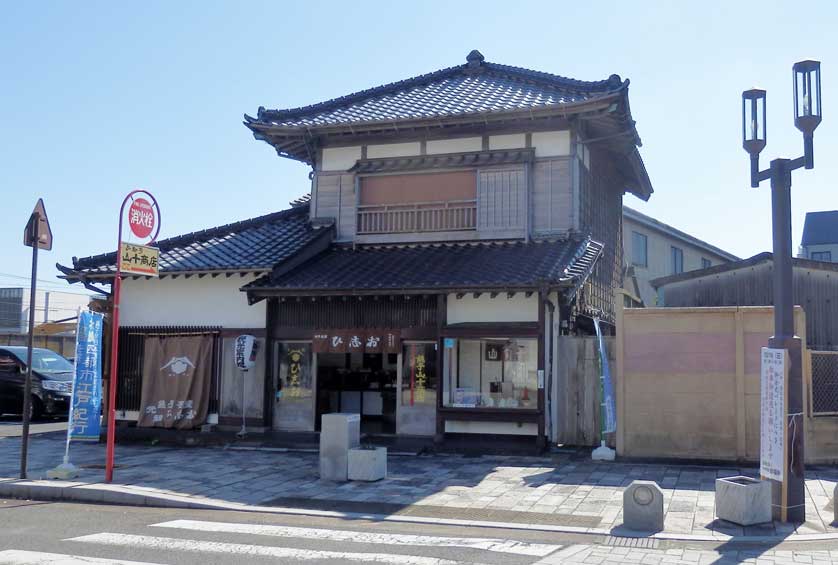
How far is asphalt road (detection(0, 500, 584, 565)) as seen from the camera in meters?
7.51

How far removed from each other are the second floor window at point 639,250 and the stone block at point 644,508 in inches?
866

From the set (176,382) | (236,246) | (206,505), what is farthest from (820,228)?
(206,505)

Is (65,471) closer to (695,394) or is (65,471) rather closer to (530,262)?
(530,262)

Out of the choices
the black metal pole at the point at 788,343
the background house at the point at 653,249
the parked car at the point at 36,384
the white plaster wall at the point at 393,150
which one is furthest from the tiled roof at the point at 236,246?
the background house at the point at 653,249

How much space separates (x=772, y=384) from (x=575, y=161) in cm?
832

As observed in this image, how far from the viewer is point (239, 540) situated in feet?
27.4

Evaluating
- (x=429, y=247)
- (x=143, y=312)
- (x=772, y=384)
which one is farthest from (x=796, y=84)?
(x=143, y=312)

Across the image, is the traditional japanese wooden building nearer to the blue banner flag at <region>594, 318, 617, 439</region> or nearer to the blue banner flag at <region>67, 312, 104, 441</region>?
the blue banner flag at <region>594, 318, 617, 439</region>

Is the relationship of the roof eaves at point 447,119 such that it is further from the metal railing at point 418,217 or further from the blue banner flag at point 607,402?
the blue banner flag at point 607,402

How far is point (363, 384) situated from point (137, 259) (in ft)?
24.0

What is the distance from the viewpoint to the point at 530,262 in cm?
1545

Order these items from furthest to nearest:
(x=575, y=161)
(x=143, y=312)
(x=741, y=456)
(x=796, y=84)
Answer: (x=143, y=312)
(x=575, y=161)
(x=741, y=456)
(x=796, y=84)

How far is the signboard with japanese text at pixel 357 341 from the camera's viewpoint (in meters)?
15.8

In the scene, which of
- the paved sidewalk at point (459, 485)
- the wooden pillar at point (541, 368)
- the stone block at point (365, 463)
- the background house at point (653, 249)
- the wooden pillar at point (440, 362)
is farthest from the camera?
the background house at point (653, 249)
